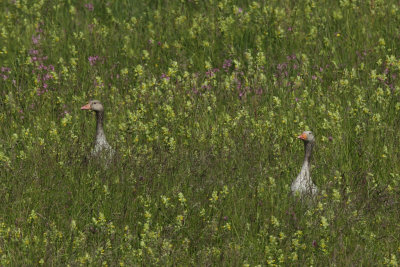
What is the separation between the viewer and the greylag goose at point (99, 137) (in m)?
8.66

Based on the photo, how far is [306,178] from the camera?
315 inches

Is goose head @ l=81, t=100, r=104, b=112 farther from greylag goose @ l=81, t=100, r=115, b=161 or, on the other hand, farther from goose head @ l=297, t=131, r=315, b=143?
goose head @ l=297, t=131, r=315, b=143

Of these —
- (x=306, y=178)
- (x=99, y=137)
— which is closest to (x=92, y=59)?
(x=99, y=137)

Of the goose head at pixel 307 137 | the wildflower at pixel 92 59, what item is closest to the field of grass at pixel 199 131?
the wildflower at pixel 92 59

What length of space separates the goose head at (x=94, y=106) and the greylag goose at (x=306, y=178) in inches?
91.2

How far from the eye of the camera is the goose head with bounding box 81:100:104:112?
31.3 ft

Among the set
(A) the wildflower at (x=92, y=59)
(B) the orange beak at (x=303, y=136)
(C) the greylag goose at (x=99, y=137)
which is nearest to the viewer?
(B) the orange beak at (x=303, y=136)

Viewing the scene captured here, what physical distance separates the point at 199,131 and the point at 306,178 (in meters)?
1.59

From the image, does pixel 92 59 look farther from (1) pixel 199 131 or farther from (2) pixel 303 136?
(2) pixel 303 136

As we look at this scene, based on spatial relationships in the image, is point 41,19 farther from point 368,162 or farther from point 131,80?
point 368,162

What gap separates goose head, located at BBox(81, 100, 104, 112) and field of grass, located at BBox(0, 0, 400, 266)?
0.74 feet

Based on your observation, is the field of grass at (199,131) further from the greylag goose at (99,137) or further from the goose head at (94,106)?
the goose head at (94,106)

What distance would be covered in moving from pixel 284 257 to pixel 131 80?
449 centimetres

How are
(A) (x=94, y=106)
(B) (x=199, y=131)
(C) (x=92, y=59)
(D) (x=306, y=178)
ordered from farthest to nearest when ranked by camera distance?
(C) (x=92, y=59) < (A) (x=94, y=106) < (B) (x=199, y=131) < (D) (x=306, y=178)
